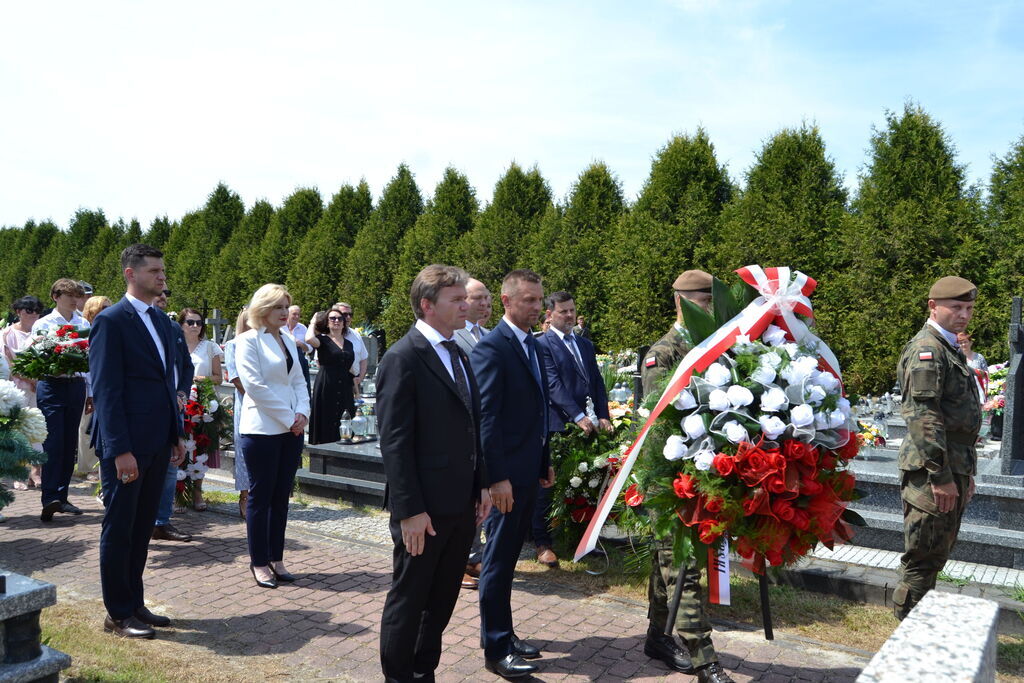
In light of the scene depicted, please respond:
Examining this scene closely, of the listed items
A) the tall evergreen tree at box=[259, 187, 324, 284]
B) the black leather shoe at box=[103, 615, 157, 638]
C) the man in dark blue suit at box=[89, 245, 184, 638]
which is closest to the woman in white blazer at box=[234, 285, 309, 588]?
the man in dark blue suit at box=[89, 245, 184, 638]

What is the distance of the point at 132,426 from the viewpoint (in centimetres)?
445

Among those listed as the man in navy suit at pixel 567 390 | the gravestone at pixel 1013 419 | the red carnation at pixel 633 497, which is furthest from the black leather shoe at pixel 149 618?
the gravestone at pixel 1013 419

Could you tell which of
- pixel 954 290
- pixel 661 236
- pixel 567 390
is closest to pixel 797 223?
pixel 661 236

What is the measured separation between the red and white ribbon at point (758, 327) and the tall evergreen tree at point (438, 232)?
762 inches

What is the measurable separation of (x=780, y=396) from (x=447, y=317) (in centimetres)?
146

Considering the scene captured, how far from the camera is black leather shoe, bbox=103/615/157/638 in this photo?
446 cm

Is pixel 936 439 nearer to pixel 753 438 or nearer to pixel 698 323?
pixel 753 438

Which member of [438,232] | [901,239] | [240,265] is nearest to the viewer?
[901,239]

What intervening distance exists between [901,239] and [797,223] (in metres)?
2.07

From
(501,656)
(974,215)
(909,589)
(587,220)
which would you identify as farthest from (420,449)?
(587,220)

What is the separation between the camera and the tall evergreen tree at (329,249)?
26250 millimetres

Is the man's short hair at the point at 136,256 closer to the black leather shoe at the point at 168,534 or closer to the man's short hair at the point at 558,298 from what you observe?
the black leather shoe at the point at 168,534

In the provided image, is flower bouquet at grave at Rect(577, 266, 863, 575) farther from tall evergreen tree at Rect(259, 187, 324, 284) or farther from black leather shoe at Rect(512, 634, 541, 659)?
tall evergreen tree at Rect(259, 187, 324, 284)

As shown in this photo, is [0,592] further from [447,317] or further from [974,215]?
[974,215]
